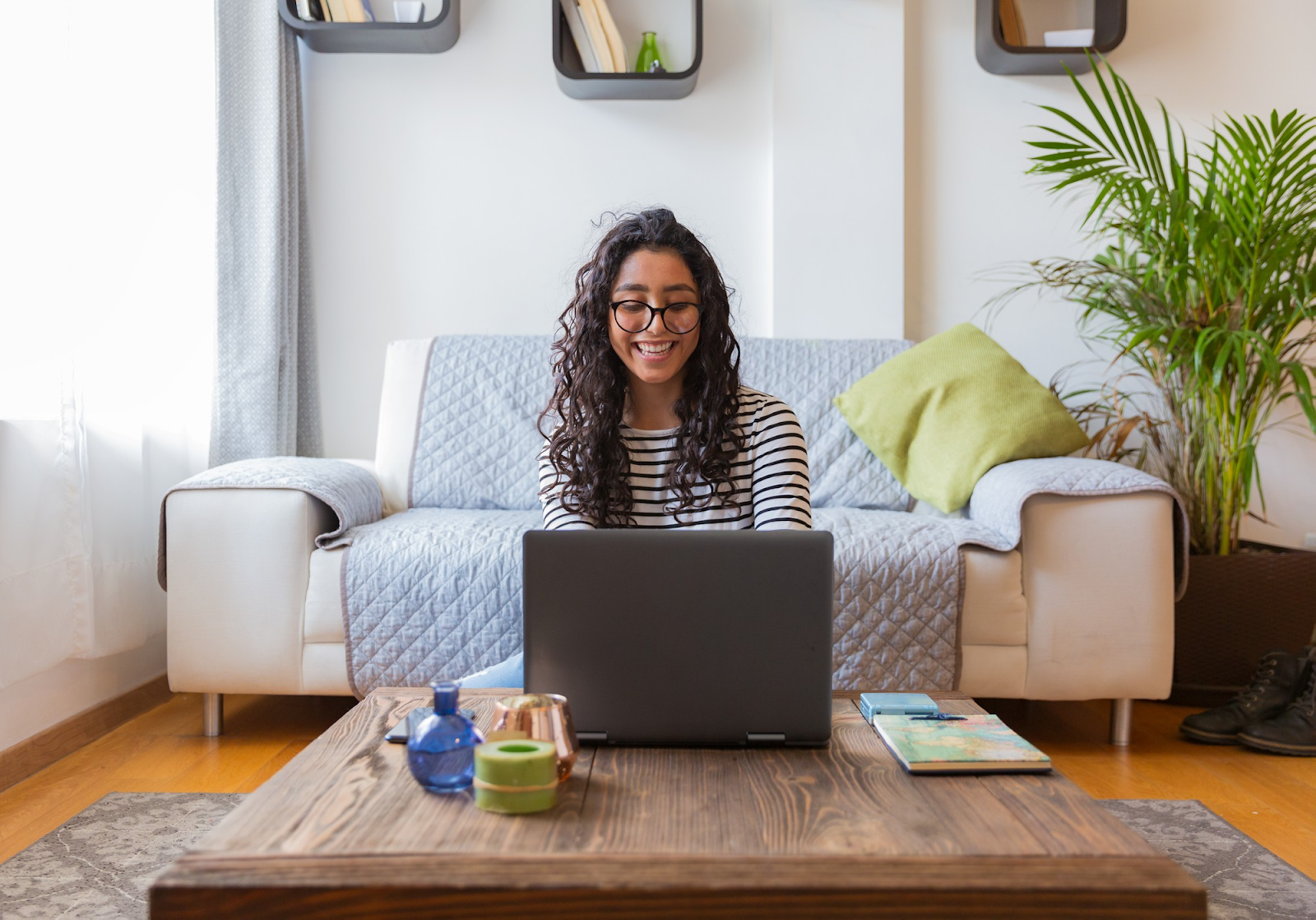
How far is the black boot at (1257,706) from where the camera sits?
6.97 ft

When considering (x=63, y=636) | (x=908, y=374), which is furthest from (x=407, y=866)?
(x=908, y=374)

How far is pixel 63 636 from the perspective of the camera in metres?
1.93

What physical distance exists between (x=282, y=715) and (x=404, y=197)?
1.44 meters

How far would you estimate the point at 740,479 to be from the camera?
1.41 meters

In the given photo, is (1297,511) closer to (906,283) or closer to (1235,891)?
(906,283)

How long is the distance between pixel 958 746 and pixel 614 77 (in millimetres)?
2175

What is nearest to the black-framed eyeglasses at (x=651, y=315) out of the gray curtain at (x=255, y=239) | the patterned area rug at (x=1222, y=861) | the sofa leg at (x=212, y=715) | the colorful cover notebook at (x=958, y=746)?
the colorful cover notebook at (x=958, y=746)

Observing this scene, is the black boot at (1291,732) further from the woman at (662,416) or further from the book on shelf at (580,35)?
the book on shelf at (580,35)

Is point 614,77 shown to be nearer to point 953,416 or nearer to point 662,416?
point 953,416

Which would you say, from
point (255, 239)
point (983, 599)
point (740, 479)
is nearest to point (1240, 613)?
point (983, 599)

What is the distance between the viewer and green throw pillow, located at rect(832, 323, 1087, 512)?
7.38 feet

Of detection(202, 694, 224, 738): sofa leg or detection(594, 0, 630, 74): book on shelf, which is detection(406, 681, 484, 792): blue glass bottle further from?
detection(594, 0, 630, 74): book on shelf

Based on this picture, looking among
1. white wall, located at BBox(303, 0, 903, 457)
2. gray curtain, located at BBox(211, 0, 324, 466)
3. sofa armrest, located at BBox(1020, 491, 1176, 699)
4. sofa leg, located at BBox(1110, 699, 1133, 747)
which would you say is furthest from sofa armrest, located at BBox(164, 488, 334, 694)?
sofa leg, located at BBox(1110, 699, 1133, 747)

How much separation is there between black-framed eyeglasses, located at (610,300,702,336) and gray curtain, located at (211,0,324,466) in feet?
4.70
